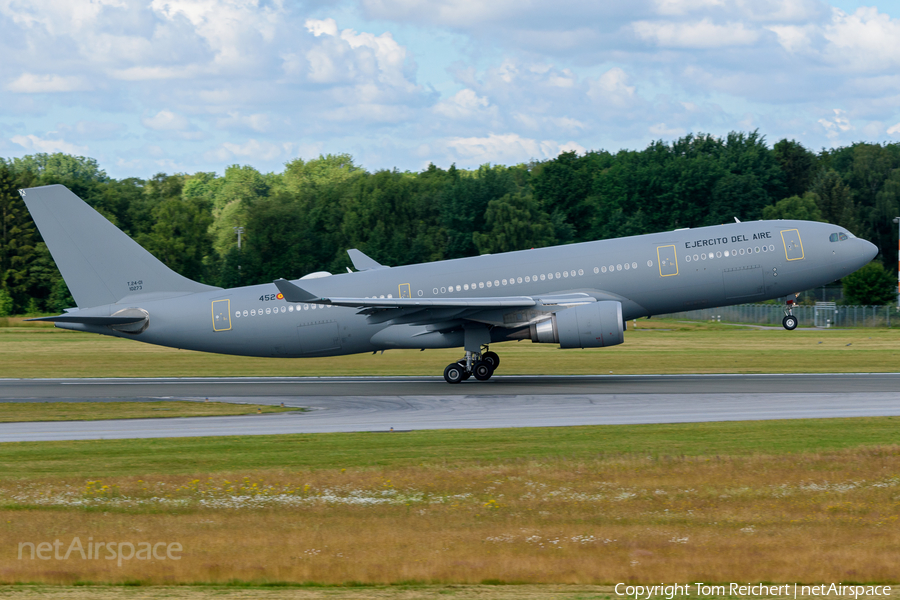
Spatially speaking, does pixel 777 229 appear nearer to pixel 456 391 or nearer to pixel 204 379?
pixel 456 391

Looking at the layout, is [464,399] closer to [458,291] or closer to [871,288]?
[458,291]

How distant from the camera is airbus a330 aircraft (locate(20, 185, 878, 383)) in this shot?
33594 mm

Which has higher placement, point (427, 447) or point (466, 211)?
point (466, 211)

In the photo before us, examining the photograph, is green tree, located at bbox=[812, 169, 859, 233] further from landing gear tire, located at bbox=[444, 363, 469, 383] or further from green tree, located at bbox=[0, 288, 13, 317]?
green tree, located at bbox=[0, 288, 13, 317]

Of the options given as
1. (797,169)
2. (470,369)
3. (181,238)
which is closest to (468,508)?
(470,369)

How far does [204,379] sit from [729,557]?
97.7 feet

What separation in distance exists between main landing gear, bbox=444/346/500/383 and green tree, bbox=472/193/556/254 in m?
61.6

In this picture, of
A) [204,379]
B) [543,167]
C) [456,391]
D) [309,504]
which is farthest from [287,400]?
[543,167]

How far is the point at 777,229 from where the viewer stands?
112ft

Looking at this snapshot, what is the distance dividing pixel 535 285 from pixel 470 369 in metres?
4.01

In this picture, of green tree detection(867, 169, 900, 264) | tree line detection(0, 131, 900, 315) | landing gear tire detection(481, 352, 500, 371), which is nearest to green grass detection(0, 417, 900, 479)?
landing gear tire detection(481, 352, 500, 371)

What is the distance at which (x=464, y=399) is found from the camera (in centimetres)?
3044

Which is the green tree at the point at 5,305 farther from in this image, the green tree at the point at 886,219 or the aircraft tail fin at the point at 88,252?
the green tree at the point at 886,219

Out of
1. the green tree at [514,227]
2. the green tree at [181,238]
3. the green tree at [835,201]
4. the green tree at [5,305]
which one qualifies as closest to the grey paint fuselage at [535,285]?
the green tree at [514,227]
